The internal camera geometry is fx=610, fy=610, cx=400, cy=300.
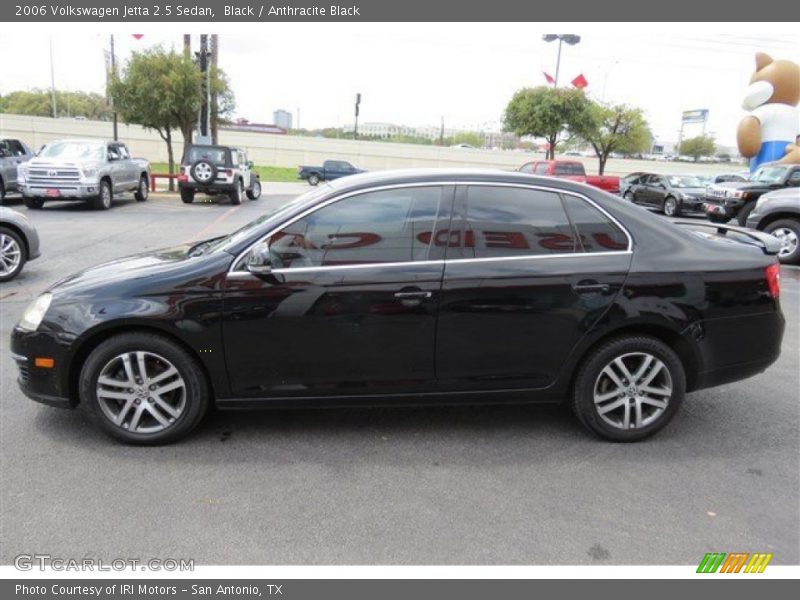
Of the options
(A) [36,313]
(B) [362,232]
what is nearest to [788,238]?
(B) [362,232]

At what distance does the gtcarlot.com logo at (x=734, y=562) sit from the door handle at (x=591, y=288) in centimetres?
152

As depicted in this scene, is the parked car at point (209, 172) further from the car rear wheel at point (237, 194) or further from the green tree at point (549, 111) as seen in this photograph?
the green tree at point (549, 111)

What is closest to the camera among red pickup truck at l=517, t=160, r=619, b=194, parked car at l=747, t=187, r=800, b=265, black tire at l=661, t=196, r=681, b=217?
parked car at l=747, t=187, r=800, b=265

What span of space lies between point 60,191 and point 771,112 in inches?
1121

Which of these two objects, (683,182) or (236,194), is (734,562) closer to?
(236,194)

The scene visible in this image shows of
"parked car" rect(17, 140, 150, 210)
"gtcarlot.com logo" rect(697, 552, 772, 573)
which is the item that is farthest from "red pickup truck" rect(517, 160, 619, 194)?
A: "gtcarlot.com logo" rect(697, 552, 772, 573)

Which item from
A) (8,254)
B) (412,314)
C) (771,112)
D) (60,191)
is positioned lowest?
(8,254)

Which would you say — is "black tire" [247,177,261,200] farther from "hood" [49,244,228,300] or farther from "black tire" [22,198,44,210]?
"hood" [49,244,228,300]

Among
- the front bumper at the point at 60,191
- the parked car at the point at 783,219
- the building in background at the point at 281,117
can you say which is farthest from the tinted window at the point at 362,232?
the building in background at the point at 281,117

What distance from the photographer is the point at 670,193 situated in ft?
69.3

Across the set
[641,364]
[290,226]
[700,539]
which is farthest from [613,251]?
[290,226]

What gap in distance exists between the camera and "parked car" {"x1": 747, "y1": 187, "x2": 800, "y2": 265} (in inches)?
425

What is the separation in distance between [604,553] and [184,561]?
1.94m

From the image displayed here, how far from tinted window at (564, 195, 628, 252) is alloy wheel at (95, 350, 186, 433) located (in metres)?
2.61
